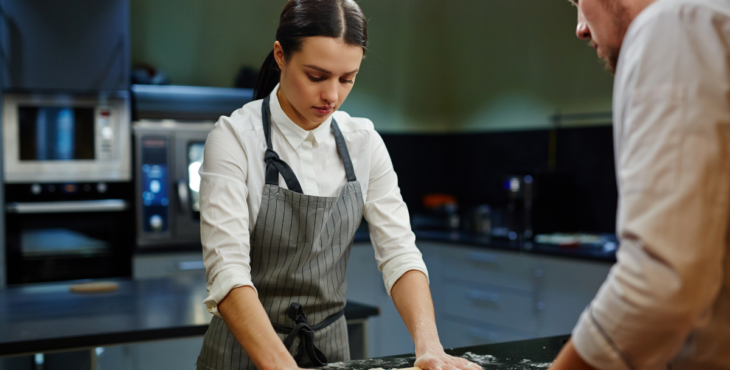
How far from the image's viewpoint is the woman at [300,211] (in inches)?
44.6

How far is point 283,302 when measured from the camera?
4.13ft

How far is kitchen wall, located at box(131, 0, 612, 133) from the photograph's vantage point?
3.73 meters

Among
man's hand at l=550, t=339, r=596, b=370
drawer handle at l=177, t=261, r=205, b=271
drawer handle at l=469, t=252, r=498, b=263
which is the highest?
man's hand at l=550, t=339, r=596, b=370

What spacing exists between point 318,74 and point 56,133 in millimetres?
2772

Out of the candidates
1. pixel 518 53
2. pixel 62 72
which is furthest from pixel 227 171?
pixel 518 53

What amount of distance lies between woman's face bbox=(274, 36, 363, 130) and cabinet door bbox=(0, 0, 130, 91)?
8.23ft

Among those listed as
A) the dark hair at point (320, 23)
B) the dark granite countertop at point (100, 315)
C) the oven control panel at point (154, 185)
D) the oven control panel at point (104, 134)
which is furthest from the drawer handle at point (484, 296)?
the dark hair at point (320, 23)

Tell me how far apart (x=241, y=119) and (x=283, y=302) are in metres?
0.37

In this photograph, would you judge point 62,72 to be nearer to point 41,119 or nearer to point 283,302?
point 41,119

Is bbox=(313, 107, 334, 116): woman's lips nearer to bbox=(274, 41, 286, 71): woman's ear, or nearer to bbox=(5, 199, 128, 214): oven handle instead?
bbox=(274, 41, 286, 71): woman's ear

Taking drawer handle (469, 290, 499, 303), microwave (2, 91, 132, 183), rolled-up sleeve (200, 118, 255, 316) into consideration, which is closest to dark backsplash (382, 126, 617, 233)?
drawer handle (469, 290, 499, 303)

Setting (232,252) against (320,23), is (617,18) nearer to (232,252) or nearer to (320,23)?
(320,23)

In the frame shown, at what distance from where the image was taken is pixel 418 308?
125 cm

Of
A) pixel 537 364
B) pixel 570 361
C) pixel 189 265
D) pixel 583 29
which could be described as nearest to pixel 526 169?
pixel 189 265
